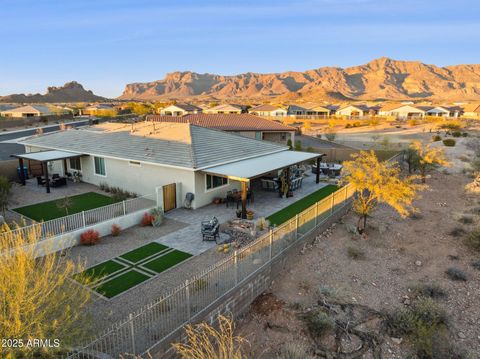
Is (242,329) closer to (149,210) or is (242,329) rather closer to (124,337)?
(124,337)

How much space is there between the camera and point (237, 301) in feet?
33.4

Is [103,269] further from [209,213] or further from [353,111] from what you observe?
[353,111]

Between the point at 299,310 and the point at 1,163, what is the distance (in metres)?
23.3

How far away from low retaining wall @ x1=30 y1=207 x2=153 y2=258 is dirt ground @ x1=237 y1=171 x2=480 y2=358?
7564 mm

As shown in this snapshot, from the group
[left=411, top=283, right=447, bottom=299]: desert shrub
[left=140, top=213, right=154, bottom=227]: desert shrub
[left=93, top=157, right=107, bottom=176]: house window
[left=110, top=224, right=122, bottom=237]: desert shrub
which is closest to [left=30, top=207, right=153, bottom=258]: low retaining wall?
[left=110, top=224, right=122, bottom=237]: desert shrub

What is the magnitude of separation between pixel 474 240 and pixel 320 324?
9385 millimetres

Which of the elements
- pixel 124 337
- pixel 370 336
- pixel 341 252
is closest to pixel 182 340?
pixel 124 337

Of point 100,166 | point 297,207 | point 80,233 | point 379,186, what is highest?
point 379,186

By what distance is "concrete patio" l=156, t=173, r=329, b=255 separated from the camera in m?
13.9

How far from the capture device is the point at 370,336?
962cm

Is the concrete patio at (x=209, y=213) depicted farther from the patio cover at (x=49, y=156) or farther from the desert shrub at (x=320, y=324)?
the patio cover at (x=49, y=156)

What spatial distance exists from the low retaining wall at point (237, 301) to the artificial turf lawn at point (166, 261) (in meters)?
3.06

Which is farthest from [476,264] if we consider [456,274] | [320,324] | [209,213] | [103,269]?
[103,269]

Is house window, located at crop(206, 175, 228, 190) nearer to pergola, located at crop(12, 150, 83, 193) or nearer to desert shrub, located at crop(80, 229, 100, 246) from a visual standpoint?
desert shrub, located at crop(80, 229, 100, 246)
